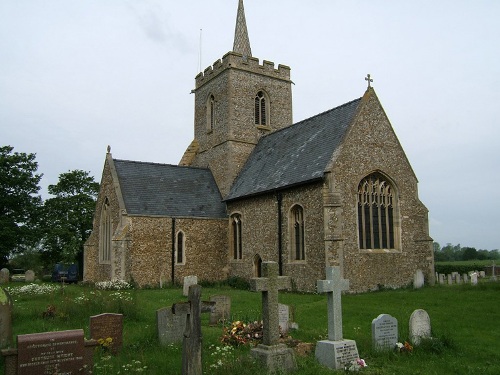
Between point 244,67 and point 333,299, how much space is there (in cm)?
2283

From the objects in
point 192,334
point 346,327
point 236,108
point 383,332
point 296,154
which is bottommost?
point 346,327

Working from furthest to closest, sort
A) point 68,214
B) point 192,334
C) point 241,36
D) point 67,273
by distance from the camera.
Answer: point 68,214 < point 67,273 < point 241,36 < point 192,334

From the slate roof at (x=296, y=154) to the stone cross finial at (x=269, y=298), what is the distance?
35.9 ft

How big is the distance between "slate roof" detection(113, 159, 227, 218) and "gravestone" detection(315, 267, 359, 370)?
53.5ft

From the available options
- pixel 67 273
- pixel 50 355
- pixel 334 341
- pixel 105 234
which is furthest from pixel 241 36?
pixel 50 355

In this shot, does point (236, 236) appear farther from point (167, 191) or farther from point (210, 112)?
point (210, 112)

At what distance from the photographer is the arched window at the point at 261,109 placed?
29594 millimetres

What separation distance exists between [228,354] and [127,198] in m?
17.0

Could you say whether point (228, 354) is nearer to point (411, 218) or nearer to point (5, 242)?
point (411, 218)

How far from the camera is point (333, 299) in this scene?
8375mm

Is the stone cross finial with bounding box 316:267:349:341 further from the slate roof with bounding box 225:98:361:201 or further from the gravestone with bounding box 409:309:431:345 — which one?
the slate roof with bounding box 225:98:361:201

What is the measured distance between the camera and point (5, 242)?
3494cm

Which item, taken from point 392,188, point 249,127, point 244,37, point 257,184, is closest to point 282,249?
point 257,184

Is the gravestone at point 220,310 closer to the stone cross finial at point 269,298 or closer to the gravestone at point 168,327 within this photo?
the gravestone at point 168,327
